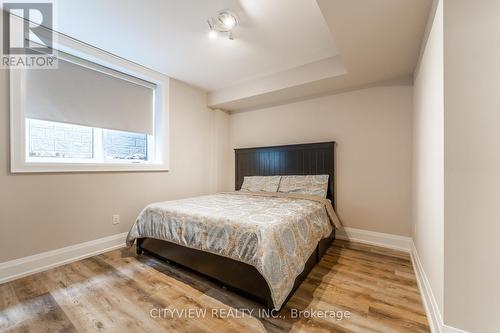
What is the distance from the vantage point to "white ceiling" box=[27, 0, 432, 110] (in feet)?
5.60

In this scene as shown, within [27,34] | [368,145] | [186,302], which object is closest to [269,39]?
[368,145]

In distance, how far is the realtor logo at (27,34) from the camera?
6.17ft

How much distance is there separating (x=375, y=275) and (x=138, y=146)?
3.37m

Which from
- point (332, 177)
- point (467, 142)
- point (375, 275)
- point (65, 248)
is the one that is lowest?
point (375, 275)

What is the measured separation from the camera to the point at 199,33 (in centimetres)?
215

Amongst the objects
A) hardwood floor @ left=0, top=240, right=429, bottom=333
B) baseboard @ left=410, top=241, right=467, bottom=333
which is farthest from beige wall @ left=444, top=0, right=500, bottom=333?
hardwood floor @ left=0, top=240, right=429, bottom=333

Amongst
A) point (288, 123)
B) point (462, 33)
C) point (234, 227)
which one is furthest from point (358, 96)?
point (234, 227)

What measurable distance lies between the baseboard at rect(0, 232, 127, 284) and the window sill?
0.84 metres

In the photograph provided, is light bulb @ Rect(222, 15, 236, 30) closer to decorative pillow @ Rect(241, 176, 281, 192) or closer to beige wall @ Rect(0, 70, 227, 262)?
beige wall @ Rect(0, 70, 227, 262)

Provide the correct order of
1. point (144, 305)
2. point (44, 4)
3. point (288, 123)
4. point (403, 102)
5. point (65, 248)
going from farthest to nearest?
1. point (288, 123)
2. point (403, 102)
3. point (65, 248)
4. point (44, 4)
5. point (144, 305)

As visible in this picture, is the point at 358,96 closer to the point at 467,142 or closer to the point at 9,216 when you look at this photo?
the point at 467,142

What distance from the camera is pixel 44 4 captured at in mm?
1830

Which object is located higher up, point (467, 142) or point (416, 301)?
point (467, 142)

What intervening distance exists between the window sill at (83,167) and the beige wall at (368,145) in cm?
227
